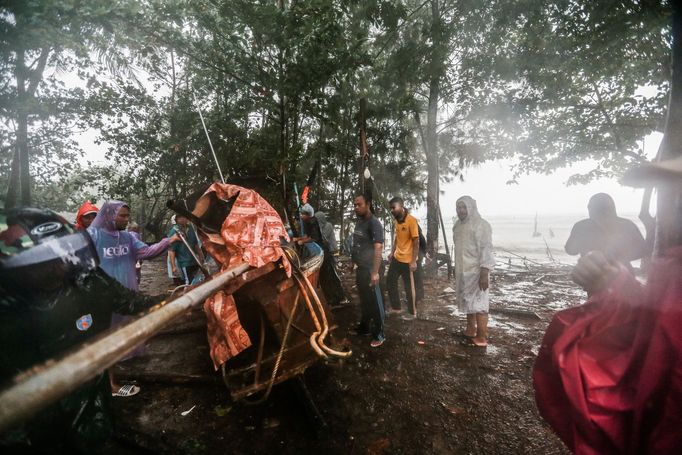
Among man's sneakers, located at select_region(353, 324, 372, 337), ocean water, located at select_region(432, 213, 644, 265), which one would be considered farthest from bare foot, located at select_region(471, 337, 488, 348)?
ocean water, located at select_region(432, 213, 644, 265)

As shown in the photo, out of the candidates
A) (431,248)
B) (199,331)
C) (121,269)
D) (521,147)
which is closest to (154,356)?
(199,331)

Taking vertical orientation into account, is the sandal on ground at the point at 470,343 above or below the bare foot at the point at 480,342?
below

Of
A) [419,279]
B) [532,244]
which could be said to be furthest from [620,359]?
[532,244]

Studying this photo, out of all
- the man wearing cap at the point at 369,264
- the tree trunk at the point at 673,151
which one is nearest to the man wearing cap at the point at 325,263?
the man wearing cap at the point at 369,264

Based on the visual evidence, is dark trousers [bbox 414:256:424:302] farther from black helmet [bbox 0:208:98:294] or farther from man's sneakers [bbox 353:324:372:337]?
black helmet [bbox 0:208:98:294]

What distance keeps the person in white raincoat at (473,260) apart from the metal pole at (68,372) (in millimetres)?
4322

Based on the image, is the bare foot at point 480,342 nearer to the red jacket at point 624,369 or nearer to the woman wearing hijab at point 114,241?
the red jacket at point 624,369

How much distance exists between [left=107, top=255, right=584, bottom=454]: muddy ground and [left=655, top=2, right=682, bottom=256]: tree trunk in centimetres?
209

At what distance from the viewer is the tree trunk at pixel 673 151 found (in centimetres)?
150

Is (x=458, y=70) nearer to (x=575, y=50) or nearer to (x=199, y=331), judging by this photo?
(x=575, y=50)

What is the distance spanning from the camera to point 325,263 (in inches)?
253

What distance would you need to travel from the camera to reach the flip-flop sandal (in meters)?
3.39

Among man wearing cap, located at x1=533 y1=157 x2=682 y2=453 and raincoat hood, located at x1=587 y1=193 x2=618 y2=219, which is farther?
raincoat hood, located at x1=587 y1=193 x2=618 y2=219

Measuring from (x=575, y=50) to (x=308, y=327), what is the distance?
1070cm
